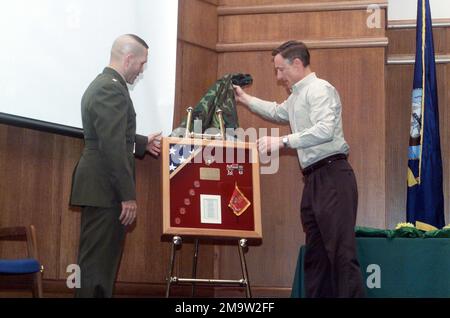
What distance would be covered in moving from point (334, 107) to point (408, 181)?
4.14 feet

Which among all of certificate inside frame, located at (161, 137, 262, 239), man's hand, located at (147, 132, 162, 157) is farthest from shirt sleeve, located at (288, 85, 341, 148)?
man's hand, located at (147, 132, 162, 157)

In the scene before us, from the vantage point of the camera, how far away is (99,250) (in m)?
4.07

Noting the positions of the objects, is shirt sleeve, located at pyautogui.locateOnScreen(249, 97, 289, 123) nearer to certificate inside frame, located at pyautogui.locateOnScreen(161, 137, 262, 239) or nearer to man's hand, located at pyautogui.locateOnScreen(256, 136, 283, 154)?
certificate inside frame, located at pyautogui.locateOnScreen(161, 137, 262, 239)

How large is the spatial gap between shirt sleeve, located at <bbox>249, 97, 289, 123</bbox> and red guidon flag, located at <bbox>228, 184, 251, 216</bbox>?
2.01 feet

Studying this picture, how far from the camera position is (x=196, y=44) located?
5.85 m

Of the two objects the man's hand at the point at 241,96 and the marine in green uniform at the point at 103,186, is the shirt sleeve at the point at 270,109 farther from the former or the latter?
the marine in green uniform at the point at 103,186

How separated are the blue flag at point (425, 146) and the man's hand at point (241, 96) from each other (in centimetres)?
123

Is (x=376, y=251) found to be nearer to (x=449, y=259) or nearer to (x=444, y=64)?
(x=449, y=259)

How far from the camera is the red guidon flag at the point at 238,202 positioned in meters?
4.92

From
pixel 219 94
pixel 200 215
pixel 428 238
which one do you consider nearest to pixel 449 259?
pixel 428 238

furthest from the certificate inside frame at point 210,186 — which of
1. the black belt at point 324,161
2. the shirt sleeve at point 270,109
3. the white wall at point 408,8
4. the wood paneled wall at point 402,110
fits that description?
the white wall at point 408,8

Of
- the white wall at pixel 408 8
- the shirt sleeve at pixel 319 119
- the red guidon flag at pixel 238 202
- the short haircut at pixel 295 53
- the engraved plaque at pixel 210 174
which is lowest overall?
the red guidon flag at pixel 238 202

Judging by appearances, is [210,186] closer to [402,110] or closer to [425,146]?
[425,146]

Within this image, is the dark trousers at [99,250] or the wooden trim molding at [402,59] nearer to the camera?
the dark trousers at [99,250]
